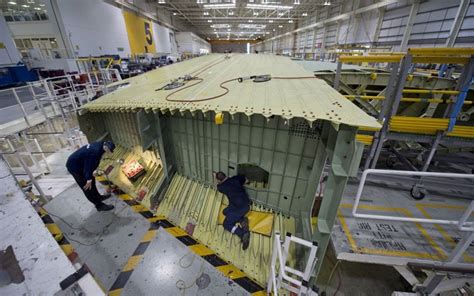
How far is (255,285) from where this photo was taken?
129 inches

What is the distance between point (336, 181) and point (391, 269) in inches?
124

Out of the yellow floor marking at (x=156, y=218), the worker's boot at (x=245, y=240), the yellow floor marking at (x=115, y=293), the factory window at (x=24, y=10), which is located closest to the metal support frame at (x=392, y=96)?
the worker's boot at (x=245, y=240)

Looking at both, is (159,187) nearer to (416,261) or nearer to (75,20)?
(416,261)

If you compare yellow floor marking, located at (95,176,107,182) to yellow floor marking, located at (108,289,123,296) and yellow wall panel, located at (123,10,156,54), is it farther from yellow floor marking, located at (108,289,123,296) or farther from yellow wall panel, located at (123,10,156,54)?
yellow wall panel, located at (123,10,156,54)

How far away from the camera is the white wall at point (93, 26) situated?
12.2 meters

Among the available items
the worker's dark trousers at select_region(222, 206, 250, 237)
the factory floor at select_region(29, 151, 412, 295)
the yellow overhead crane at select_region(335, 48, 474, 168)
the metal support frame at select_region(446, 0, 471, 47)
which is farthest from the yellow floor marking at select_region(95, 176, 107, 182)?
the metal support frame at select_region(446, 0, 471, 47)

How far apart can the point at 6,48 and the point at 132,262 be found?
17646 millimetres

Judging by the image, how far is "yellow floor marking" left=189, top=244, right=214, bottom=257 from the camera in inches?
147

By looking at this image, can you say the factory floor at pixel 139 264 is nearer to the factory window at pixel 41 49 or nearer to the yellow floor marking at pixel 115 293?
the yellow floor marking at pixel 115 293

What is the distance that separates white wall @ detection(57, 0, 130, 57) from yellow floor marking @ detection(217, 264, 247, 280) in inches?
648

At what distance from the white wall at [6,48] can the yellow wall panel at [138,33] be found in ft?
27.0

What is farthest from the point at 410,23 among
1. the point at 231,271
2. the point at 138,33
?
the point at 138,33

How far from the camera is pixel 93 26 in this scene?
1391 cm

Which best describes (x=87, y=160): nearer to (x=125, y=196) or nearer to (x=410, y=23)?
(x=125, y=196)
